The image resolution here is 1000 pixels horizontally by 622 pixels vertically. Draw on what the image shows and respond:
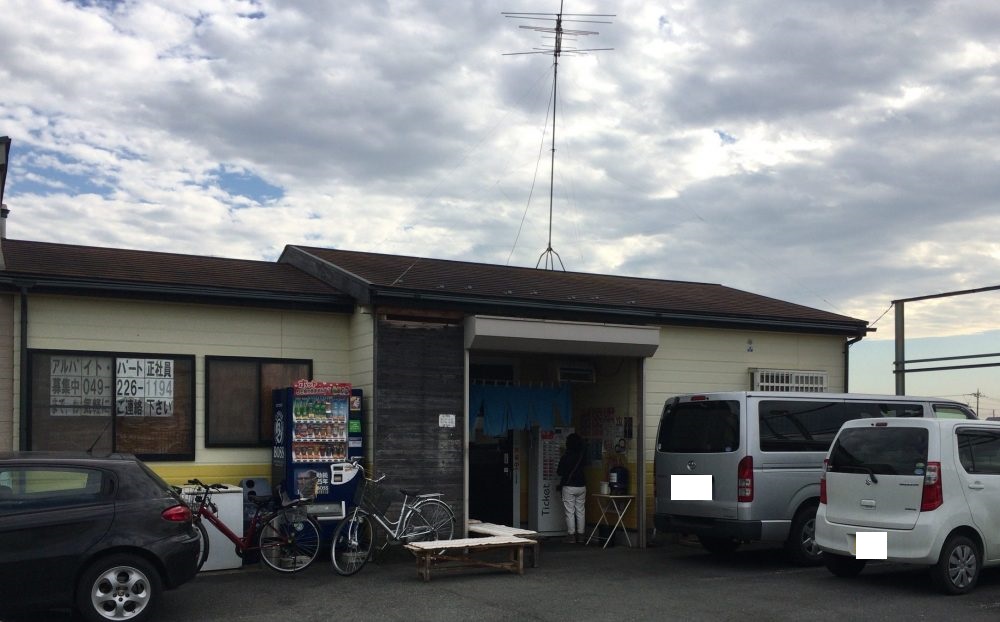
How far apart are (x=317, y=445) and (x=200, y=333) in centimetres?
212

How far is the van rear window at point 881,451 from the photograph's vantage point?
9578 mm

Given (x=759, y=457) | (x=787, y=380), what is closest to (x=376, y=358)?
(x=759, y=457)

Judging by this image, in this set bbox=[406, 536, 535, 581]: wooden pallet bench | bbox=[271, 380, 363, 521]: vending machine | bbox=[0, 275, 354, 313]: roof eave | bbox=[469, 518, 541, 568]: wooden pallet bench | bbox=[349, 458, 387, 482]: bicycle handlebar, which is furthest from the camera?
bbox=[349, 458, 387, 482]: bicycle handlebar

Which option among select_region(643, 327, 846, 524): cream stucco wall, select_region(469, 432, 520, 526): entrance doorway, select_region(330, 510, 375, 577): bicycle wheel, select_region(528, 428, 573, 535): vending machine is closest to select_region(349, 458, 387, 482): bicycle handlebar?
select_region(330, 510, 375, 577): bicycle wheel

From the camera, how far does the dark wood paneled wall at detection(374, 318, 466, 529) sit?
12078mm

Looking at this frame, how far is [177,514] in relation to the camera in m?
8.41

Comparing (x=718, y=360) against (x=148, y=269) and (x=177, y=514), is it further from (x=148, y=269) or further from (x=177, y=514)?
(x=177, y=514)

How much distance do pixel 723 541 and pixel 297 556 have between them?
18.4ft

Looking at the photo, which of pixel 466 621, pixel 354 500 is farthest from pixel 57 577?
pixel 354 500

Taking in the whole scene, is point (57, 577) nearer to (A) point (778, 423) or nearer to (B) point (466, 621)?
(B) point (466, 621)

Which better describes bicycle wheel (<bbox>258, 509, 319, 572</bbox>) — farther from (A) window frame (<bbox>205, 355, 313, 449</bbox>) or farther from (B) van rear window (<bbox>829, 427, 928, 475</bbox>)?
(B) van rear window (<bbox>829, 427, 928, 475</bbox>)

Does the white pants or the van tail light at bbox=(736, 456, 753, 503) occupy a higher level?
the van tail light at bbox=(736, 456, 753, 503)

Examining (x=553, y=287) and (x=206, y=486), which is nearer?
(x=206, y=486)

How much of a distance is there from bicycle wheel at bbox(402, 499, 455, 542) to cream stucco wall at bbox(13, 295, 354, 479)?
6.24 feet
